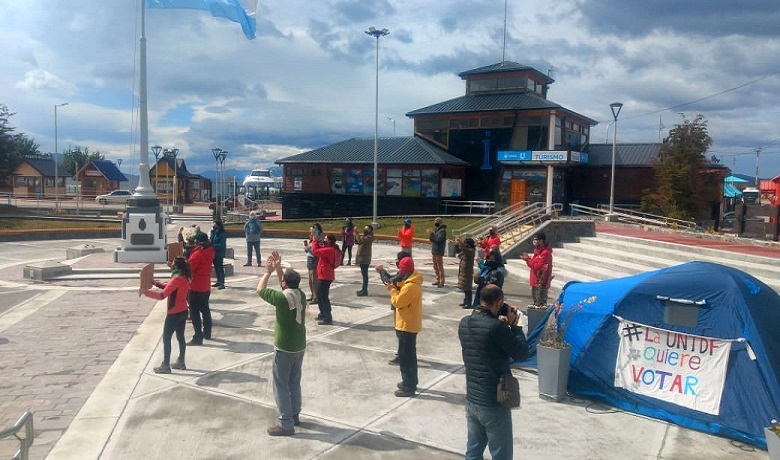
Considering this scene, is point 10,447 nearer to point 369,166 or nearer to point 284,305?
point 284,305

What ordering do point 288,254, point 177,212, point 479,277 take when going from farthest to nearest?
1. point 177,212
2. point 288,254
3. point 479,277

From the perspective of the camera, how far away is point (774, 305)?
6.69 meters

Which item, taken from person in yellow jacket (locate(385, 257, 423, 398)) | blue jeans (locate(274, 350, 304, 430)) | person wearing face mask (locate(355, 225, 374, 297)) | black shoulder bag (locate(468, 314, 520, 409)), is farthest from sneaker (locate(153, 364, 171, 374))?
person wearing face mask (locate(355, 225, 374, 297))

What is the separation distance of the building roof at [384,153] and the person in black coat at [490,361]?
1196 inches

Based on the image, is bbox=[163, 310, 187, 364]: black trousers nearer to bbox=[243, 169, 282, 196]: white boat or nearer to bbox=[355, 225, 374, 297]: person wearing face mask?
bbox=[355, 225, 374, 297]: person wearing face mask

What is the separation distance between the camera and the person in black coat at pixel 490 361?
14.8 ft

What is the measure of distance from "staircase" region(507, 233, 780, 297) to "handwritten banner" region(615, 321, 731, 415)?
663 centimetres

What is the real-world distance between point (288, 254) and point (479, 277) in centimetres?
1412

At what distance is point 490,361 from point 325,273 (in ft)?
21.1

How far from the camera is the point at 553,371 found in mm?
7160

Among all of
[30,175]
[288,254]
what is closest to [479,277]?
[288,254]

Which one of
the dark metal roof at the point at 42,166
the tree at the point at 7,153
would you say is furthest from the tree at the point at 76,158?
the tree at the point at 7,153

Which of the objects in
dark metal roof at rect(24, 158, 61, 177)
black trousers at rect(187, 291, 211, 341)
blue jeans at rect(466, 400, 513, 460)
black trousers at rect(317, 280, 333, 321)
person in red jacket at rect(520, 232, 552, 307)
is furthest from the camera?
dark metal roof at rect(24, 158, 61, 177)

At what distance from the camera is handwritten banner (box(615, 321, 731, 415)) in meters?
6.42
